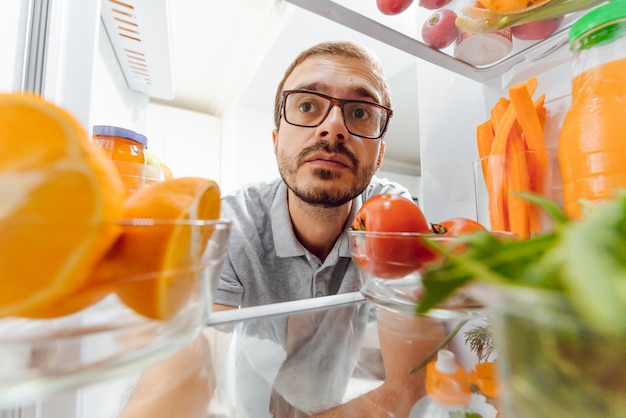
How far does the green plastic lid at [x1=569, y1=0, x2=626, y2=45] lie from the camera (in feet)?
1.03

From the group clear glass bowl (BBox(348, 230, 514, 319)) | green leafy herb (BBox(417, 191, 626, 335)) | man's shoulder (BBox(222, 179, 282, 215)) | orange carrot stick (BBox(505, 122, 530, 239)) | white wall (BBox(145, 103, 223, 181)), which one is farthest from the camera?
white wall (BBox(145, 103, 223, 181))

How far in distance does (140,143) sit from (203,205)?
35 centimetres

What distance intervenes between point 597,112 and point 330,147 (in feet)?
1.47

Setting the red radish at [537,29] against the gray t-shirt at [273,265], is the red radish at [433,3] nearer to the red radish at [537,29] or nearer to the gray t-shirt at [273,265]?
the red radish at [537,29]

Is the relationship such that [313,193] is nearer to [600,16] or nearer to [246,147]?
[600,16]

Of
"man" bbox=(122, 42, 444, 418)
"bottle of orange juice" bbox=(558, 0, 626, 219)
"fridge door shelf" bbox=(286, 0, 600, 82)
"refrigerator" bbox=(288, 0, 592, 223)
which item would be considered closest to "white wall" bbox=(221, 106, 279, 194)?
"man" bbox=(122, 42, 444, 418)

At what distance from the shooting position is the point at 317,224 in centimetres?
78

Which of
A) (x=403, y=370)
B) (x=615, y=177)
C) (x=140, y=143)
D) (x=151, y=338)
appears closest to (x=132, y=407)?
(x=151, y=338)

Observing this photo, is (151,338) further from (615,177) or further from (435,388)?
(615,177)

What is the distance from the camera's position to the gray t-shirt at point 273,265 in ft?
2.42

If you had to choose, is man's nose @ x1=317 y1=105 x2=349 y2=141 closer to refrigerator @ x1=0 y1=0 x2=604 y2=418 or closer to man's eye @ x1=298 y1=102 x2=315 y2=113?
man's eye @ x1=298 y1=102 x2=315 y2=113

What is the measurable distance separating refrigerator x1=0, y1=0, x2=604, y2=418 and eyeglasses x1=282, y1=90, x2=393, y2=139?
5.4 inches

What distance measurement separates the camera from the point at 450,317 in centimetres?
31

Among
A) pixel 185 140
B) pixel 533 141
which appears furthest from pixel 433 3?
pixel 185 140
